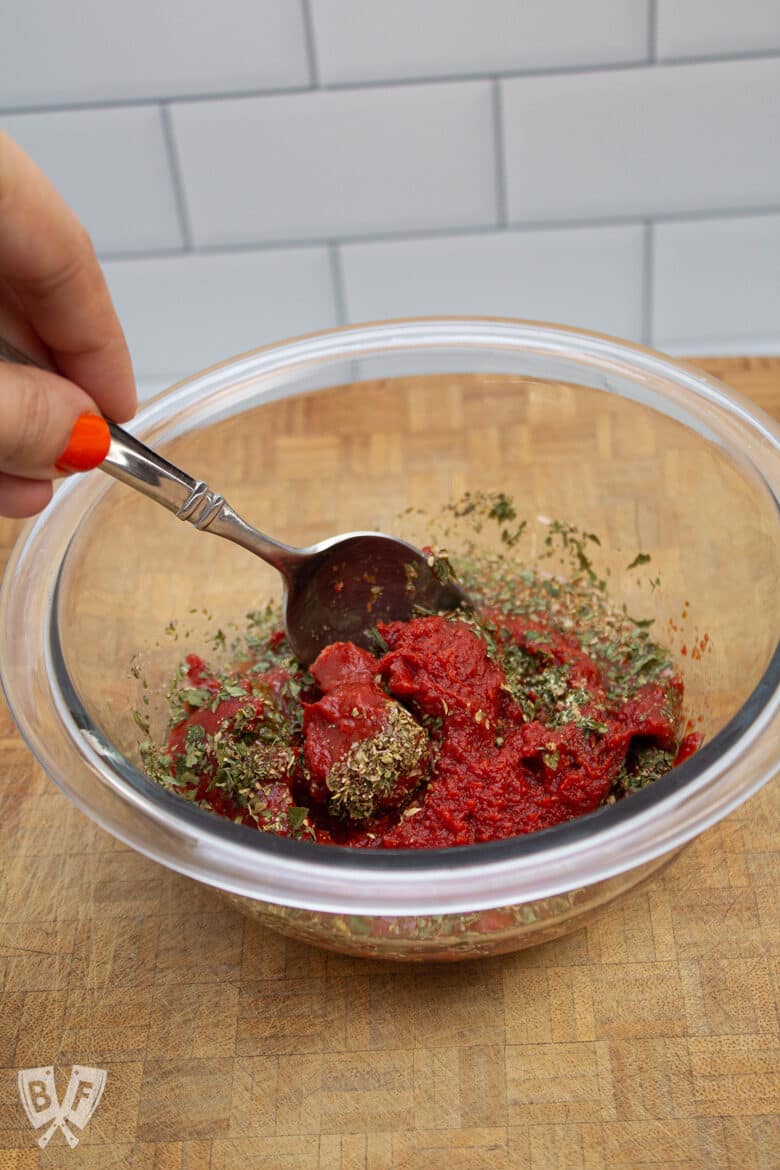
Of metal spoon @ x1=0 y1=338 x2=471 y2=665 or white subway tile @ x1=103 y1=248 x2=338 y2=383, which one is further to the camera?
white subway tile @ x1=103 y1=248 x2=338 y2=383

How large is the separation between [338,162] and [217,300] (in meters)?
0.44

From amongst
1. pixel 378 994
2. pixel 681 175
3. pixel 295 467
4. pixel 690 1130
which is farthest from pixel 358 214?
pixel 690 1130

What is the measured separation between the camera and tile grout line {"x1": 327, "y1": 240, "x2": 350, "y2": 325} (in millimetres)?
2629

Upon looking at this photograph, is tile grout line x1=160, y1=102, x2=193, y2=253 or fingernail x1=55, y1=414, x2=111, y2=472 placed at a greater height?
fingernail x1=55, y1=414, x2=111, y2=472

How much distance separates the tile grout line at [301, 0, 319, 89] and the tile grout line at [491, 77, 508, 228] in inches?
14.6

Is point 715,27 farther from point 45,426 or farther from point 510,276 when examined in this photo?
point 45,426

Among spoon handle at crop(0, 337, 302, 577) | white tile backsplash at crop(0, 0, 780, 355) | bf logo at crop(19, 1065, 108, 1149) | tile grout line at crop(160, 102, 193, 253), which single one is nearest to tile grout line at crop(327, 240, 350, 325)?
white tile backsplash at crop(0, 0, 780, 355)

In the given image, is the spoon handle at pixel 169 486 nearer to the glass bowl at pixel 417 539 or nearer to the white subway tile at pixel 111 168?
the glass bowl at pixel 417 539

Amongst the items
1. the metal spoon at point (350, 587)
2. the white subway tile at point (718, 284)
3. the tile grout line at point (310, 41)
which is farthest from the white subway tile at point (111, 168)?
the metal spoon at point (350, 587)

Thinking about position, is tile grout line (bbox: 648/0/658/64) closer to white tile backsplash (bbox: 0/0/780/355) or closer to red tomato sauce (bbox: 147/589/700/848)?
white tile backsplash (bbox: 0/0/780/355)

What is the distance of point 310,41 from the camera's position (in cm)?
232

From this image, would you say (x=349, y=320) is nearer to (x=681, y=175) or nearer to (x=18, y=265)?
(x=681, y=175)

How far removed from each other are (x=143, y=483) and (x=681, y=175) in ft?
5.64

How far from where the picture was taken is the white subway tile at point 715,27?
225 centimetres
